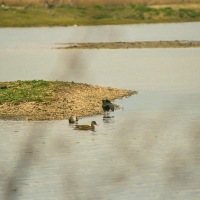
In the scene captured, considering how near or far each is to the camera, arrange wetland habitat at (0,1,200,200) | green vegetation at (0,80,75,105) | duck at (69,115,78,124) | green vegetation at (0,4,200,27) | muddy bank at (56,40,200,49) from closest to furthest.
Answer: wetland habitat at (0,1,200,200)
duck at (69,115,78,124)
green vegetation at (0,80,75,105)
muddy bank at (56,40,200,49)
green vegetation at (0,4,200,27)

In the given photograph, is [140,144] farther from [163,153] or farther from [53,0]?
[53,0]

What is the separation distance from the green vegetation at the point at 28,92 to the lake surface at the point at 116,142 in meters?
1.00

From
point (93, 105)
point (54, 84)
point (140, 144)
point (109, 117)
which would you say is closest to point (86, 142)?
point (140, 144)

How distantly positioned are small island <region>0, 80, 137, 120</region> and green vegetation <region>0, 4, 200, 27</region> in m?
46.4

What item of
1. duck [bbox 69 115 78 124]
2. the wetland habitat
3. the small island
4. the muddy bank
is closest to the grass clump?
the small island

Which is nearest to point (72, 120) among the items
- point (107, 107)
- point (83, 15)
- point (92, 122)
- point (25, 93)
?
point (92, 122)

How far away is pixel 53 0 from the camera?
6051mm

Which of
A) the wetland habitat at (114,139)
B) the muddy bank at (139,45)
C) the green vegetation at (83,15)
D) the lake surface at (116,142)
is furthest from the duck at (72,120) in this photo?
the green vegetation at (83,15)

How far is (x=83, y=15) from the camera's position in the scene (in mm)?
81625

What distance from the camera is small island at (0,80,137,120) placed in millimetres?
25172

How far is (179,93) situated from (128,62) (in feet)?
55.2

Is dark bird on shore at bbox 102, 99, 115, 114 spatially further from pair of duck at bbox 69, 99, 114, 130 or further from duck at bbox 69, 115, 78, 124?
duck at bbox 69, 115, 78, 124

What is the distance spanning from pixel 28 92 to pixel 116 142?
352 inches

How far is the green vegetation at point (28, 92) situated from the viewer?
26.7 metres
